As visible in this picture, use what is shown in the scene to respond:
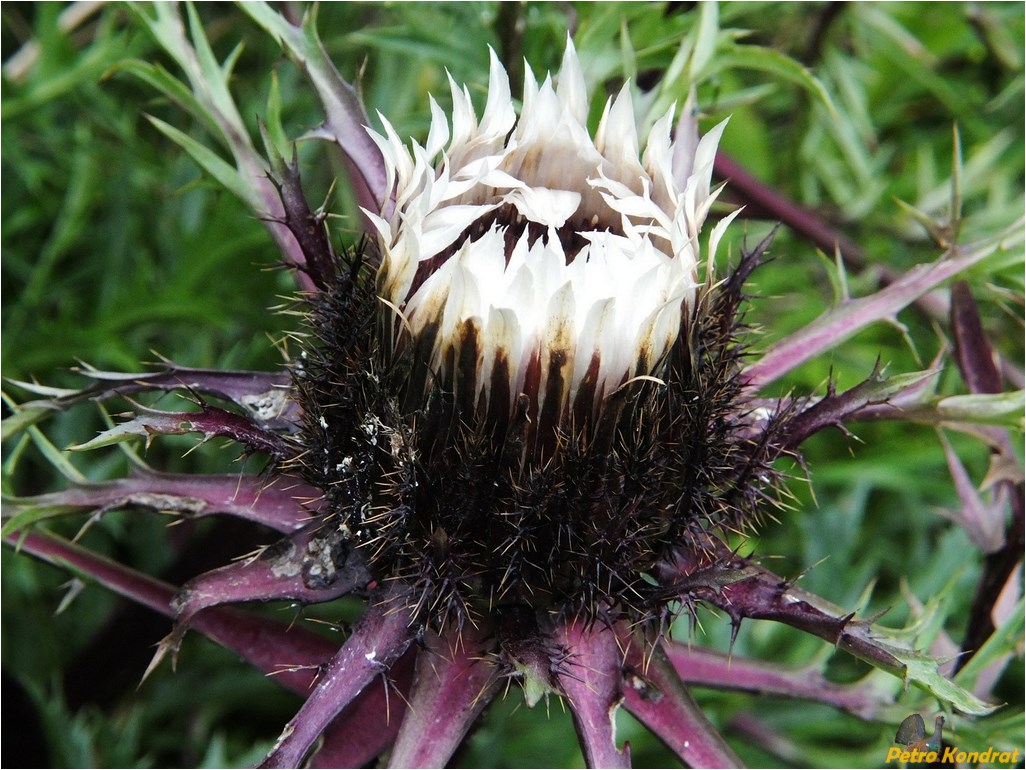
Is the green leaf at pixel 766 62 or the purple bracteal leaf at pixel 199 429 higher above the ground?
the green leaf at pixel 766 62

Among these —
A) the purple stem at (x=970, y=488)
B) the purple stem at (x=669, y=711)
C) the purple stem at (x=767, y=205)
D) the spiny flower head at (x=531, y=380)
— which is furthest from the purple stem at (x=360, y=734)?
the purple stem at (x=767, y=205)

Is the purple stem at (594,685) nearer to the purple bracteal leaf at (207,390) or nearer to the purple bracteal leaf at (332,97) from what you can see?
the purple bracteal leaf at (207,390)

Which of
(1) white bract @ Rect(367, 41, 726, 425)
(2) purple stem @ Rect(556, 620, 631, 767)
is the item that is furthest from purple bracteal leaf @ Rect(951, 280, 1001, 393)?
(2) purple stem @ Rect(556, 620, 631, 767)

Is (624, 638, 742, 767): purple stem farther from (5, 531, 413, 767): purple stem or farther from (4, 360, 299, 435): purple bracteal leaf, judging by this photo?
(4, 360, 299, 435): purple bracteal leaf

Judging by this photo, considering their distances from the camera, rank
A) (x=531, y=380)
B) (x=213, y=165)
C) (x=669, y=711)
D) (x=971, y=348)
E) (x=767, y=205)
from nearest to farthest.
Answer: (x=531, y=380) → (x=669, y=711) → (x=213, y=165) → (x=971, y=348) → (x=767, y=205)

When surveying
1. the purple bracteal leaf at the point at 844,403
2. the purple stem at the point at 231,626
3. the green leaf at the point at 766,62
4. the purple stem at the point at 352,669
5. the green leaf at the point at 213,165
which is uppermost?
the green leaf at the point at 766,62

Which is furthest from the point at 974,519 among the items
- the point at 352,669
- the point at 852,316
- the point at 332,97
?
the point at 332,97

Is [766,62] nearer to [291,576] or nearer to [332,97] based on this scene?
[332,97]

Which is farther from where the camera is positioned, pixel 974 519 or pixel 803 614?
pixel 974 519

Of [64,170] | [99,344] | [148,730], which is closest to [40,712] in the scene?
[148,730]
